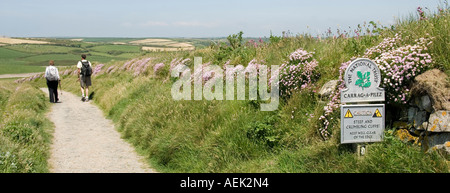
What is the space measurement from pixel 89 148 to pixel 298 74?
221 inches

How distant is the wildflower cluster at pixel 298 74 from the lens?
8.12 m

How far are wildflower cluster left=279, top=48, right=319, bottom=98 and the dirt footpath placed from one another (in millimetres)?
3461

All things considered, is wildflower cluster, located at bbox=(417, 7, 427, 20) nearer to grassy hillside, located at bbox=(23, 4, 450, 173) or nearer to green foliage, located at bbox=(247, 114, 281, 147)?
grassy hillside, located at bbox=(23, 4, 450, 173)

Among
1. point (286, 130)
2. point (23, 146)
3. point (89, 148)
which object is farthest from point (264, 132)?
point (23, 146)

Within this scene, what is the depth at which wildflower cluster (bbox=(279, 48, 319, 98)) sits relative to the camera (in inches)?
320

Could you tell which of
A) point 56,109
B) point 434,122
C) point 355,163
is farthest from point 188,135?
point 56,109

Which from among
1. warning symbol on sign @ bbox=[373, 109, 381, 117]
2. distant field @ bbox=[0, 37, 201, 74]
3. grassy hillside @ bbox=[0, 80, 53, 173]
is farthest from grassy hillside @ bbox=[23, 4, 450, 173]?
distant field @ bbox=[0, 37, 201, 74]

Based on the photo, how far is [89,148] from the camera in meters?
9.69

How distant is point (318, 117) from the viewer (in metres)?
6.57

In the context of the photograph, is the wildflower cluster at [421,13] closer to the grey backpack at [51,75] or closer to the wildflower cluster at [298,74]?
the wildflower cluster at [298,74]

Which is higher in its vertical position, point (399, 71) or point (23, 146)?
point (399, 71)

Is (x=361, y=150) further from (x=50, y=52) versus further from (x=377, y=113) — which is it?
(x=50, y=52)
